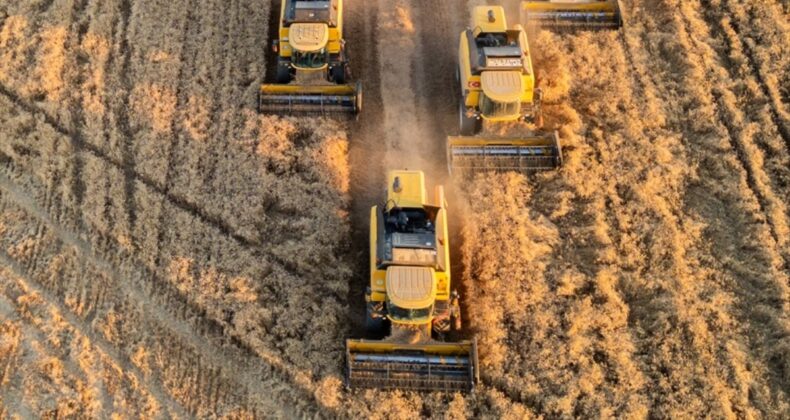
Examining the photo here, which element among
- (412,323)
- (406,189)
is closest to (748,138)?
(406,189)

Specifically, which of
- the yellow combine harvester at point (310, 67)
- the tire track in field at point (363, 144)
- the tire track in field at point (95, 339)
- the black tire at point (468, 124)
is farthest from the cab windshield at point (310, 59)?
the tire track in field at point (95, 339)

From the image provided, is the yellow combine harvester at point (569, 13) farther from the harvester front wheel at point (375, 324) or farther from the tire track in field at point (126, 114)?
the tire track in field at point (126, 114)

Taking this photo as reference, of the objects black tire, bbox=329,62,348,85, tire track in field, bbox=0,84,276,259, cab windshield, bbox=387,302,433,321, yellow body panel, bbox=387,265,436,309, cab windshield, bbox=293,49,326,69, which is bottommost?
cab windshield, bbox=387,302,433,321

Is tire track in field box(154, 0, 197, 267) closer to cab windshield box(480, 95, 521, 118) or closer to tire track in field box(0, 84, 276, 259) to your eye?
tire track in field box(0, 84, 276, 259)

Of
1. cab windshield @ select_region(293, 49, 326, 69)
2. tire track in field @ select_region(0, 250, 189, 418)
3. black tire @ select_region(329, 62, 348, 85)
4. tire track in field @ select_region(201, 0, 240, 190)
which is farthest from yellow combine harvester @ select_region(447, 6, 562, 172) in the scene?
tire track in field @ select_region(0, 250, 189, 418)

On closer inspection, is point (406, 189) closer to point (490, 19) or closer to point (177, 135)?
point (490, 19)

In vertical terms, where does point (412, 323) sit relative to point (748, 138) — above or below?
below

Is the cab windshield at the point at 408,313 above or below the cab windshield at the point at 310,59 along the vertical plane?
below

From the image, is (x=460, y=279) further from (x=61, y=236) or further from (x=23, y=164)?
(x=23, y=164)
